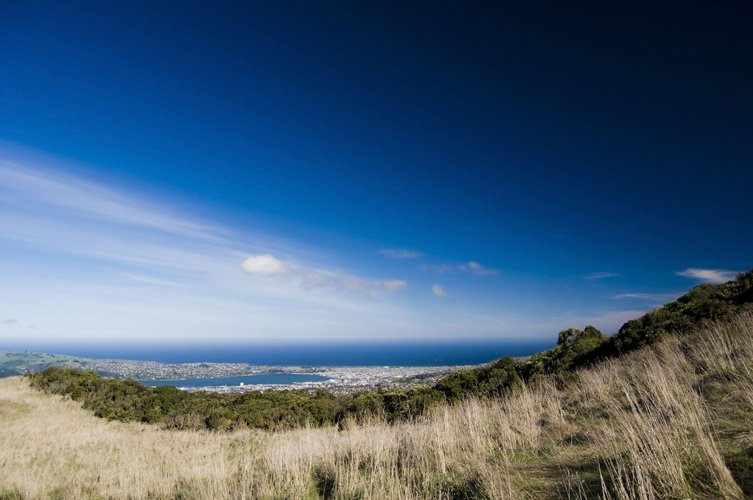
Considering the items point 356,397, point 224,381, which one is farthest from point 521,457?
point 224,381

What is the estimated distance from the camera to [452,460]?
5.78 meters

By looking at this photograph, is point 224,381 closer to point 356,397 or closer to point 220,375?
point 220,375

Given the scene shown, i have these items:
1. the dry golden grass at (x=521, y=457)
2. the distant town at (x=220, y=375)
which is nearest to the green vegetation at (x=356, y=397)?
the distant town at (x=220, y=375)

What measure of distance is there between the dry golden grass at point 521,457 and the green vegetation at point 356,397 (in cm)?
622

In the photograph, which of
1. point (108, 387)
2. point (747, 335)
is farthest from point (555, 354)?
point (108, 387)

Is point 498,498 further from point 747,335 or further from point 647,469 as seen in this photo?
point 747,335

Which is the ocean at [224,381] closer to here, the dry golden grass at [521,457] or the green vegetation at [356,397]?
the green vegetation at [356,397]

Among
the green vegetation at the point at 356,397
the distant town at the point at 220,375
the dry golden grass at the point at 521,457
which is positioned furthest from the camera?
the distant town at the point at 220,375

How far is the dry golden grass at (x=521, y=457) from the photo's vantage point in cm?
379

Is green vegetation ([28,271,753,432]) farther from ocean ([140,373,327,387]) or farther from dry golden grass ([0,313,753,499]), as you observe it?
ocean ([140,373,327,387])

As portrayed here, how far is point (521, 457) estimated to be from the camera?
19.1ft

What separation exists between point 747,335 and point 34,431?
74.4 ft

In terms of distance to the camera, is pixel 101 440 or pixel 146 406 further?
pixel 146 406

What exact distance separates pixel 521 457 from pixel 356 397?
1797cm
